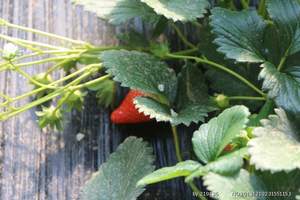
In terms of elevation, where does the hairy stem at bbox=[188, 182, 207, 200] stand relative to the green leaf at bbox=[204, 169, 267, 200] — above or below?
below

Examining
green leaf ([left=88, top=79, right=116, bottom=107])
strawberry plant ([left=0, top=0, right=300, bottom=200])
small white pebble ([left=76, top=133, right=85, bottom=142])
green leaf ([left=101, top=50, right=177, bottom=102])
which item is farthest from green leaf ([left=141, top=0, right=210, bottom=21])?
small white pebble ([left=76, top=133, right=85, bottom=142])

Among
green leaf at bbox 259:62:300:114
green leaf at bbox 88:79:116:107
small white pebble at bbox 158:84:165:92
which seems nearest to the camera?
green leaf at bbox 259:62:300:114

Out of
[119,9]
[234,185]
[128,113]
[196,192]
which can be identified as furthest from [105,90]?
[234,185]

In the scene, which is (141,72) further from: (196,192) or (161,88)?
(196,192)

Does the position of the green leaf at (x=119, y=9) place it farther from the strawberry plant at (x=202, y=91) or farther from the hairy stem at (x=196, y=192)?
the hairy stem at (x=196, y=192)

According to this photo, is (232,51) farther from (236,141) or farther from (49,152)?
(49,152)

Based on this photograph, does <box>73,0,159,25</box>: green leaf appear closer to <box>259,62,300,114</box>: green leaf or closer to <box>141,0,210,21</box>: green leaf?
<box>141,0,210,21</box>: green leaf

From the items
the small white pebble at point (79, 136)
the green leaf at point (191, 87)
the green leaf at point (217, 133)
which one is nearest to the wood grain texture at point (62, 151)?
the small white pebble at point (79, 136)
